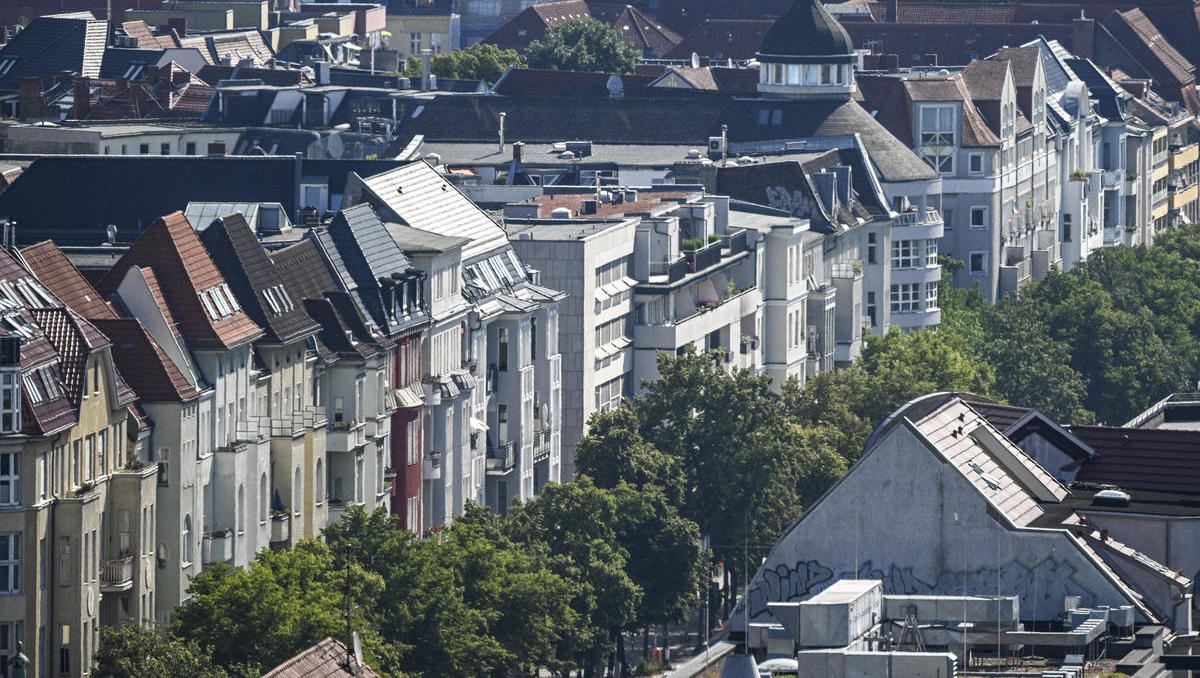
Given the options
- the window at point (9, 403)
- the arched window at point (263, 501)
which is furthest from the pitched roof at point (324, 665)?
the arched window at point (263, 501)

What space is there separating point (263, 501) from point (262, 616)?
16558 mm

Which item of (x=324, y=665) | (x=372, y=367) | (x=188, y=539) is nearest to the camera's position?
(x=324, y=665)

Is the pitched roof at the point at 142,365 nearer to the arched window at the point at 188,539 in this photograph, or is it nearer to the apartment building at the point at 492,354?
the arched window at the point at 188,539

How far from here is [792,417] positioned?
169m

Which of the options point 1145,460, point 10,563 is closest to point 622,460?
point 10,563

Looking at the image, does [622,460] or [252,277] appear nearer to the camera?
[252,277]

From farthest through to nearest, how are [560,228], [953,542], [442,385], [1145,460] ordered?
[560,228], [442,385], [1145,460], [953,542]

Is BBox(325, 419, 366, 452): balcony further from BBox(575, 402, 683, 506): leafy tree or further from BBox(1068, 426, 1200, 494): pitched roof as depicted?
BBox(1068, 426, 1200, 494): pitched roof

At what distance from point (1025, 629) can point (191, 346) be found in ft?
117

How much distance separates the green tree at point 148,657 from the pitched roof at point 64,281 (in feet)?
44.9

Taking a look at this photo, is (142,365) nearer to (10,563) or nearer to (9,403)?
(9,403)

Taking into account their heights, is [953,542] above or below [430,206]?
below

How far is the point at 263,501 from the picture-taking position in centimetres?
12788

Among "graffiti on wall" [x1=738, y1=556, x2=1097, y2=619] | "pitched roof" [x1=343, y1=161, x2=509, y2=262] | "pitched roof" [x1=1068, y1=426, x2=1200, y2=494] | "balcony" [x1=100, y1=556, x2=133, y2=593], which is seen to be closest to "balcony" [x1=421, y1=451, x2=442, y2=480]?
"pitched roof" [x1=343, y1=161, x2=509, y2=262]
